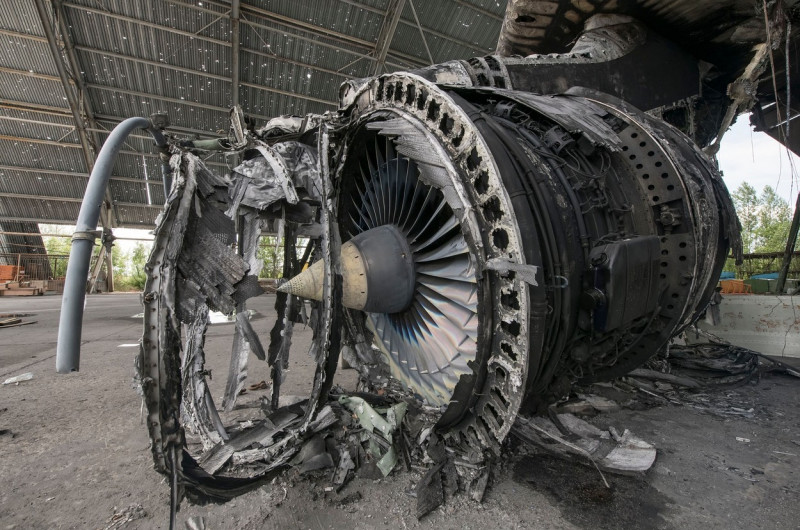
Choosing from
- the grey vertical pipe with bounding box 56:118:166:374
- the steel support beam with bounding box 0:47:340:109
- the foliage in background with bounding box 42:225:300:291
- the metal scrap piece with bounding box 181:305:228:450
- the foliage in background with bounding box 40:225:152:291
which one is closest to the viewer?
the grey vertical pipe with bounding box 56:118:166:374

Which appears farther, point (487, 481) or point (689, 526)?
point (487, 481)

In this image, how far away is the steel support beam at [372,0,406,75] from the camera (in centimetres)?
1150

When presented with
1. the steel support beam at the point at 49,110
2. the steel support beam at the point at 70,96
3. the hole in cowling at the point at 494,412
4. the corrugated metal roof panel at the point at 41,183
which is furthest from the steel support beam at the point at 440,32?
the corrugated metal roof panel at the point at 41,183

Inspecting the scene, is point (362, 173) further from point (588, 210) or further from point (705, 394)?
point (705, 394)

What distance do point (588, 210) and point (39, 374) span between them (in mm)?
6068

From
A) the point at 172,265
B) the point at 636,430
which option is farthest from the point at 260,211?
the point at 636,430

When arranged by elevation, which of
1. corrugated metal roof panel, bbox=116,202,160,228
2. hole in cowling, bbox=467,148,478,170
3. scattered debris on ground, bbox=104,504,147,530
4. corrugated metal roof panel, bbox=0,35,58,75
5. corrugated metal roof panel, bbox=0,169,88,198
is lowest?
scattered debris on ground, bbox=104,504,147,530

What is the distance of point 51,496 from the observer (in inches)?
89.8

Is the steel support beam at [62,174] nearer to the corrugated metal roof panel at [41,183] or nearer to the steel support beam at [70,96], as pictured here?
the corrugated metal roof panel at [41,183]

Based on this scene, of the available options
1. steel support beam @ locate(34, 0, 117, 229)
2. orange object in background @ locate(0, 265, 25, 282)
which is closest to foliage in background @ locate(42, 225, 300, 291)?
orange object in background @ locate(0, 265, 25, 282)

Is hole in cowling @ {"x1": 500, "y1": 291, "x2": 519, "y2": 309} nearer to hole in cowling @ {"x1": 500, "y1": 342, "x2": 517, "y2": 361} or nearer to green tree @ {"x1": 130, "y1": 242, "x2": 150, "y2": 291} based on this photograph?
hole in cowling @ {"x1": 500, "y1": 342, "x2": 517, "y2": 361}

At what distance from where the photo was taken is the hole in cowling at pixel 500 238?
79.9 inches

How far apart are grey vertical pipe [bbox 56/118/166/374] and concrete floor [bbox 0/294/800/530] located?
111 centimetres

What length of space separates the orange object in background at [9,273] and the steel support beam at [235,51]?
1471cm
